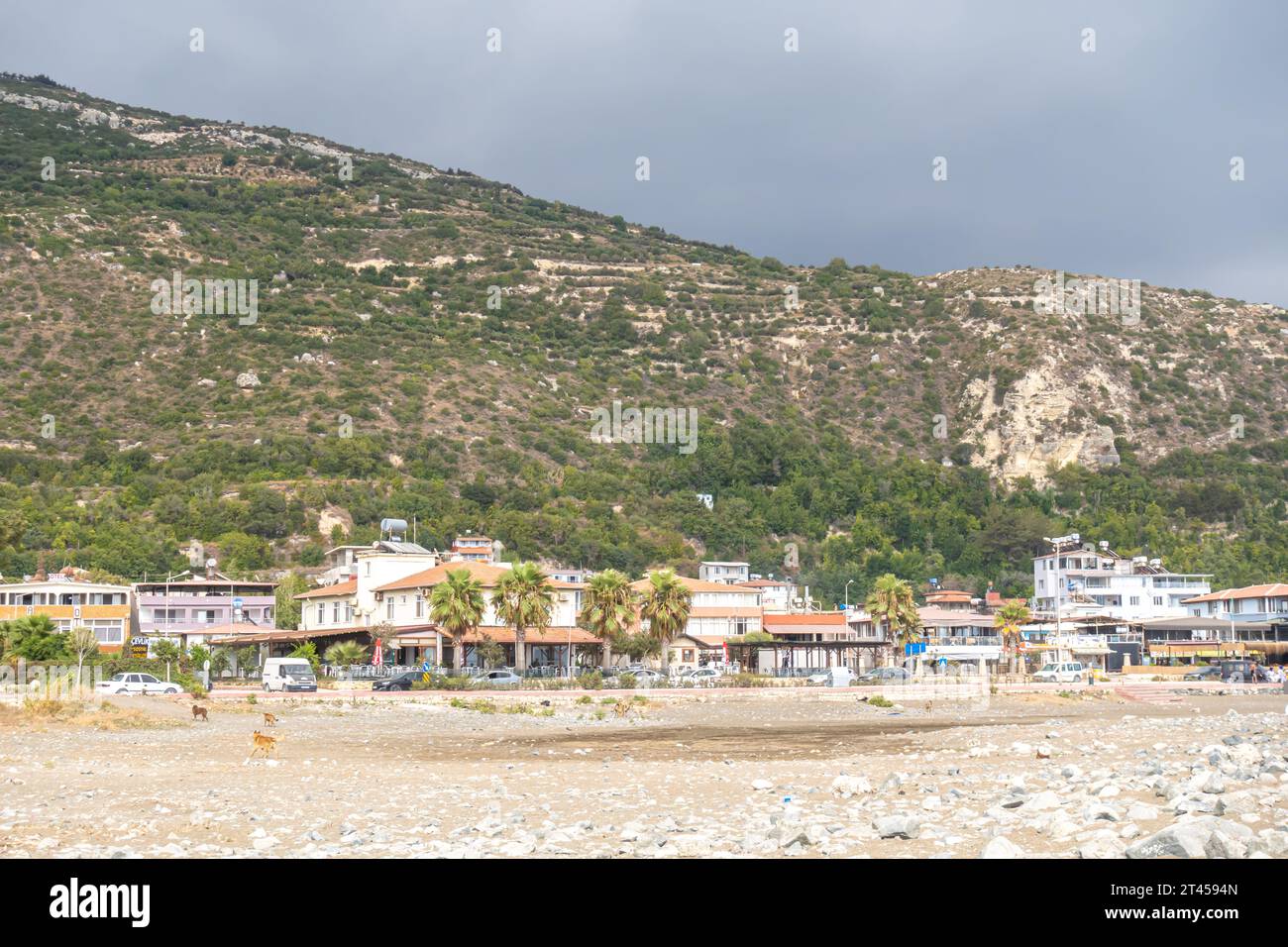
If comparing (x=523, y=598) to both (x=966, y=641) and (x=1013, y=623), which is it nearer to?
(x=1013, y=623)

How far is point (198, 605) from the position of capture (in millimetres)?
82125

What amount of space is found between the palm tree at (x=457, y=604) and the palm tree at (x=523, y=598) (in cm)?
108

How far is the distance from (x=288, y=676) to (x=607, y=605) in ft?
48.2

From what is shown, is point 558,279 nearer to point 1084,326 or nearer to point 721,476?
point 721,476

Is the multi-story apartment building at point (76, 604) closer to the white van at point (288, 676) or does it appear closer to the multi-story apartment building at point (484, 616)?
the multi-story apartment building at point (484, 616)

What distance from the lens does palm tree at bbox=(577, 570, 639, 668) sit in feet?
204

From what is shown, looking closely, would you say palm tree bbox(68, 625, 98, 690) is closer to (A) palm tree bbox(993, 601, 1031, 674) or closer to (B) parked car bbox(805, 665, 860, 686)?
(B) parked car bbox(805, 665, 860, 686)

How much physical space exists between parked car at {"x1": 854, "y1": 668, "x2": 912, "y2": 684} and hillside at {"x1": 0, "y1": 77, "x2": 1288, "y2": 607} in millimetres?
34845

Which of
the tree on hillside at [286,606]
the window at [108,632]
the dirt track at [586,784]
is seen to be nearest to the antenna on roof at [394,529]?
the tree on hillside at [286,606]

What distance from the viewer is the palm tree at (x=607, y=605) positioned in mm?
62062

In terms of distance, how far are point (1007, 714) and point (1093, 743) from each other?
63.1 ft

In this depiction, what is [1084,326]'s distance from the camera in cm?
15750

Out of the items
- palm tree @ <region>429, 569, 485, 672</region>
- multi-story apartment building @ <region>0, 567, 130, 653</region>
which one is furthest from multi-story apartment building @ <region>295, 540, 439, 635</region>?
palm tree @ <region>429, 569, 485, 672</region>
